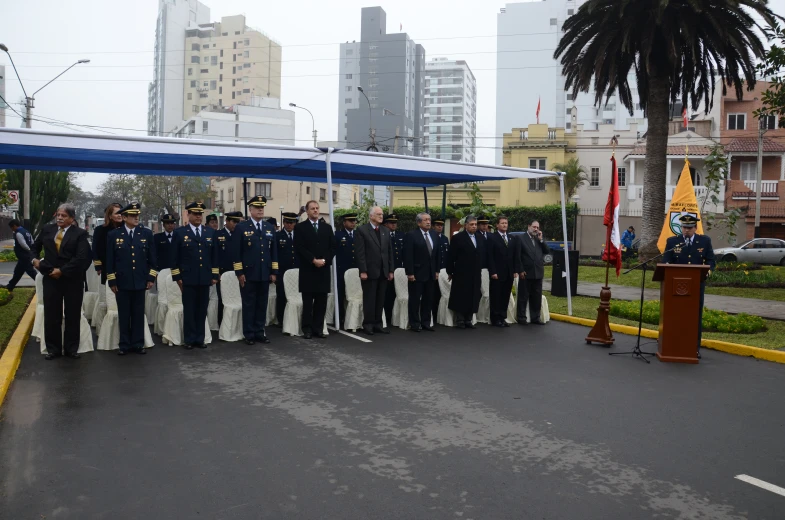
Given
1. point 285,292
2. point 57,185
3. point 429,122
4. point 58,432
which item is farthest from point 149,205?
point 429,122

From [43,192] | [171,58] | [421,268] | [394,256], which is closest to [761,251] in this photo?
[394,256]

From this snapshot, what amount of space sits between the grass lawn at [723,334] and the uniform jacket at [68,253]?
29.6 feet

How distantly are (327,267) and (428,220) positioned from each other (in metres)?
2.12

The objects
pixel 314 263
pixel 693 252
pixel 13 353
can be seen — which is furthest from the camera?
pixel 314 263

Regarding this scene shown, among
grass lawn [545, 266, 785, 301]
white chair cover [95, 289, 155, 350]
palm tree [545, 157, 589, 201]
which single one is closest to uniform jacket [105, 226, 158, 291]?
white chair cover [95, 289, 155, 350]

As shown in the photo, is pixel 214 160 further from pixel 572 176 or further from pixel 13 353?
pixel 572 176

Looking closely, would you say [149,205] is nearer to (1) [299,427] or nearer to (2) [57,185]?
(2) [57,185]

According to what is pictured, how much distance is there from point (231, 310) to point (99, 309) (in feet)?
6.67

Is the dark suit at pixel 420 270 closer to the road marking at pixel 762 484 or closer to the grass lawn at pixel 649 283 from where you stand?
the road marking at pixel 762 484

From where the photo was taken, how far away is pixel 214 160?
1145 cm

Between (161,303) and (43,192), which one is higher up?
(43,192)

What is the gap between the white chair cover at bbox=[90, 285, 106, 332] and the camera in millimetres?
10312

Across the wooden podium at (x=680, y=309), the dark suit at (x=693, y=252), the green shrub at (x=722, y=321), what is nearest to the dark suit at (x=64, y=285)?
the wooden podium at (x=680, y=309)

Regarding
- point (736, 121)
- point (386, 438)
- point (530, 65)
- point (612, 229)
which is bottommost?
point (386, 438)
